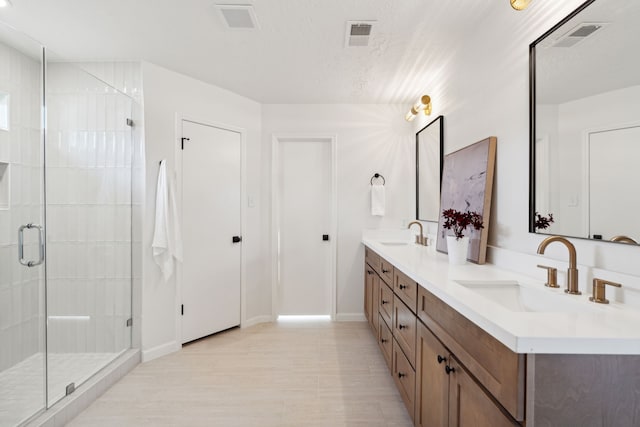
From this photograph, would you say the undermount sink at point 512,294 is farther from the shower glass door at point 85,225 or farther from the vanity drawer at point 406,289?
the shower glass door at point 85,225

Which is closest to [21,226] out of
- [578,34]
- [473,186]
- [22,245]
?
[22,245]

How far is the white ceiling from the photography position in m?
A: 1.81

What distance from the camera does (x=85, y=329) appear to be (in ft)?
7.36

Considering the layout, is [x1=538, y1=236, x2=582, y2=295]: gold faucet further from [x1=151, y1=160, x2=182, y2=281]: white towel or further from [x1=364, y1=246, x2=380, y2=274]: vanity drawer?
[x1=151, y1=160, x2=182, y2=281]: white towel

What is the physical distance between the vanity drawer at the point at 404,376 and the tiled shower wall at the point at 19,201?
2262 millimetres

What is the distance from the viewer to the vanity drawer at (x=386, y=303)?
7.03 feet

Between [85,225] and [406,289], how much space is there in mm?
2345

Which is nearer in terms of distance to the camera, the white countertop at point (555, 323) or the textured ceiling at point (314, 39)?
the white countertop at point (555, 323)

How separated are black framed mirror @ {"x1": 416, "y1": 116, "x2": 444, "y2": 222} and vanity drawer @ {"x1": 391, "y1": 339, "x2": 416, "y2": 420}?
1.22 m

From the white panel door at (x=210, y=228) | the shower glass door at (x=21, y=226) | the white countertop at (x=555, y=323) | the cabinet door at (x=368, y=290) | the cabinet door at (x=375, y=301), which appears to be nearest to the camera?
the white countertop at (x=555, y=323)

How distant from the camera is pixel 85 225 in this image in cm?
225

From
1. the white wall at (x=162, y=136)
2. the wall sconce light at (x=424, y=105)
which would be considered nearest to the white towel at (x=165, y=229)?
the white wall at (x=162, y=136)

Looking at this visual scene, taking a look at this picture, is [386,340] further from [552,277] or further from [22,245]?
[22,245]

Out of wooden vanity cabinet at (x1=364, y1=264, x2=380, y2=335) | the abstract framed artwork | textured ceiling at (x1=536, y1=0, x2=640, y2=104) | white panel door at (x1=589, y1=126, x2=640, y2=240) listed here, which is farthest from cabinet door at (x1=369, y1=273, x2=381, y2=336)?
textured ceiling at (x1=536, y1=0, x2=640, y2=104)
